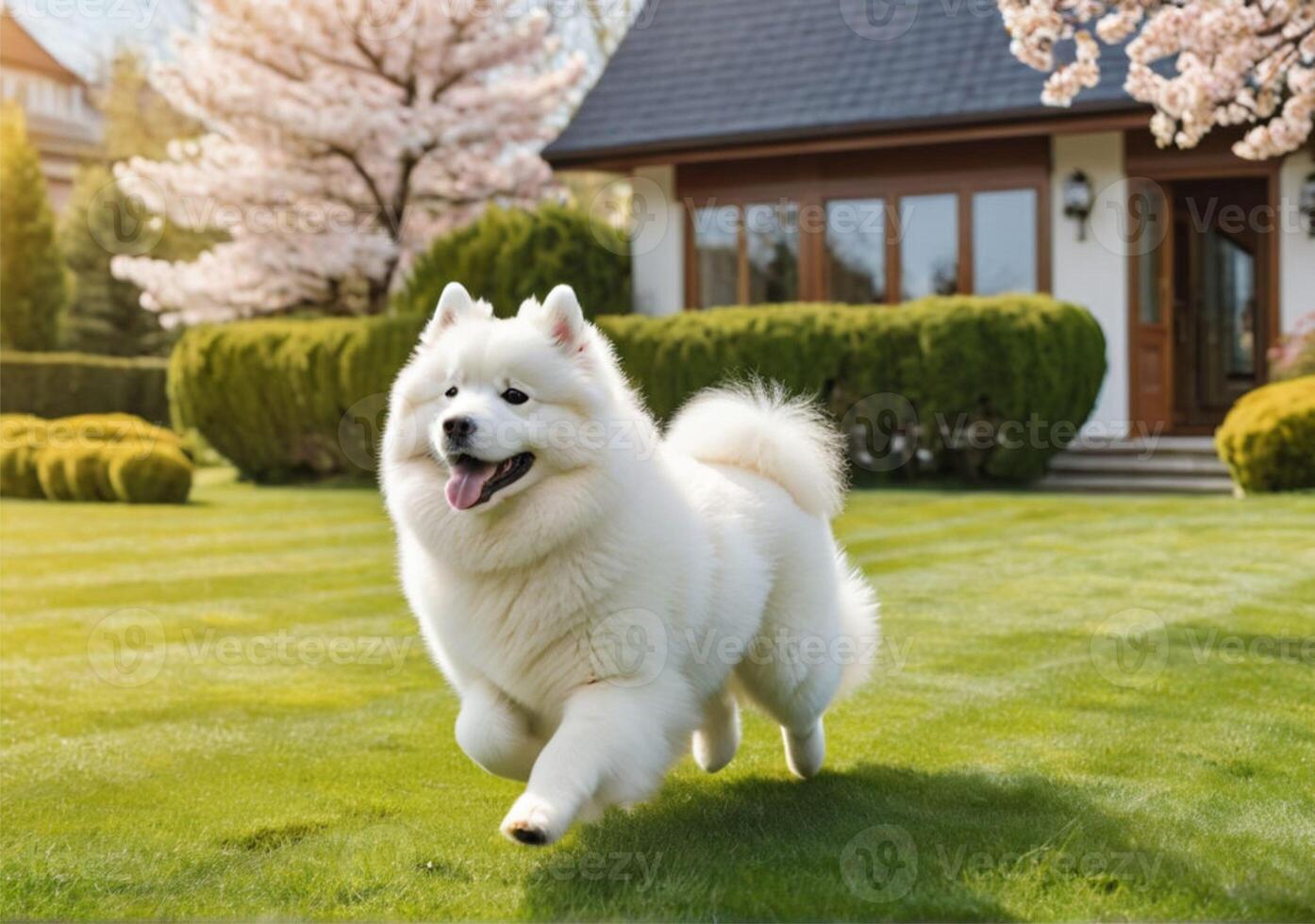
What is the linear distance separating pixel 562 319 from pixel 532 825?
4.74 feet

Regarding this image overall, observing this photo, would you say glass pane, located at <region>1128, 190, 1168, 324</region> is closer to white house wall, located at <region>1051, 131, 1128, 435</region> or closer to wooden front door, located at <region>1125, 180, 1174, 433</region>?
wooden front door, located at <region>1125, 180, 1174, 433</region>

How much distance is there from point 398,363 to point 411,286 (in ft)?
3.75

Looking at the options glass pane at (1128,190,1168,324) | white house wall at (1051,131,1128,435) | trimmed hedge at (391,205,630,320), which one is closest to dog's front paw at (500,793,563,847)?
trimmed hedge at (391,205,630,320)

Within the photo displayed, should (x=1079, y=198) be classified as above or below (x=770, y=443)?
above

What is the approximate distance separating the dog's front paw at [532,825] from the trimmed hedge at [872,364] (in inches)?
415

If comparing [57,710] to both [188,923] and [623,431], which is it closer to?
[188,923]

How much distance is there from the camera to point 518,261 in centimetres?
1551

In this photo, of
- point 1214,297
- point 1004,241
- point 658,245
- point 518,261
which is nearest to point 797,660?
point 518,261

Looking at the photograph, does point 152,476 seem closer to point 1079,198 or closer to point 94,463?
point 94,463

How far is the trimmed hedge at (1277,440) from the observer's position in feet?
37.6

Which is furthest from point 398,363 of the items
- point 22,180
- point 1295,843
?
point 22,180

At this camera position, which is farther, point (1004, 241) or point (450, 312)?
point (1004, 241)

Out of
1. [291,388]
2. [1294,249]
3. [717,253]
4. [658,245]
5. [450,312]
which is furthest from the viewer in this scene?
[658,245]

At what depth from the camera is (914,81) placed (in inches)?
630
